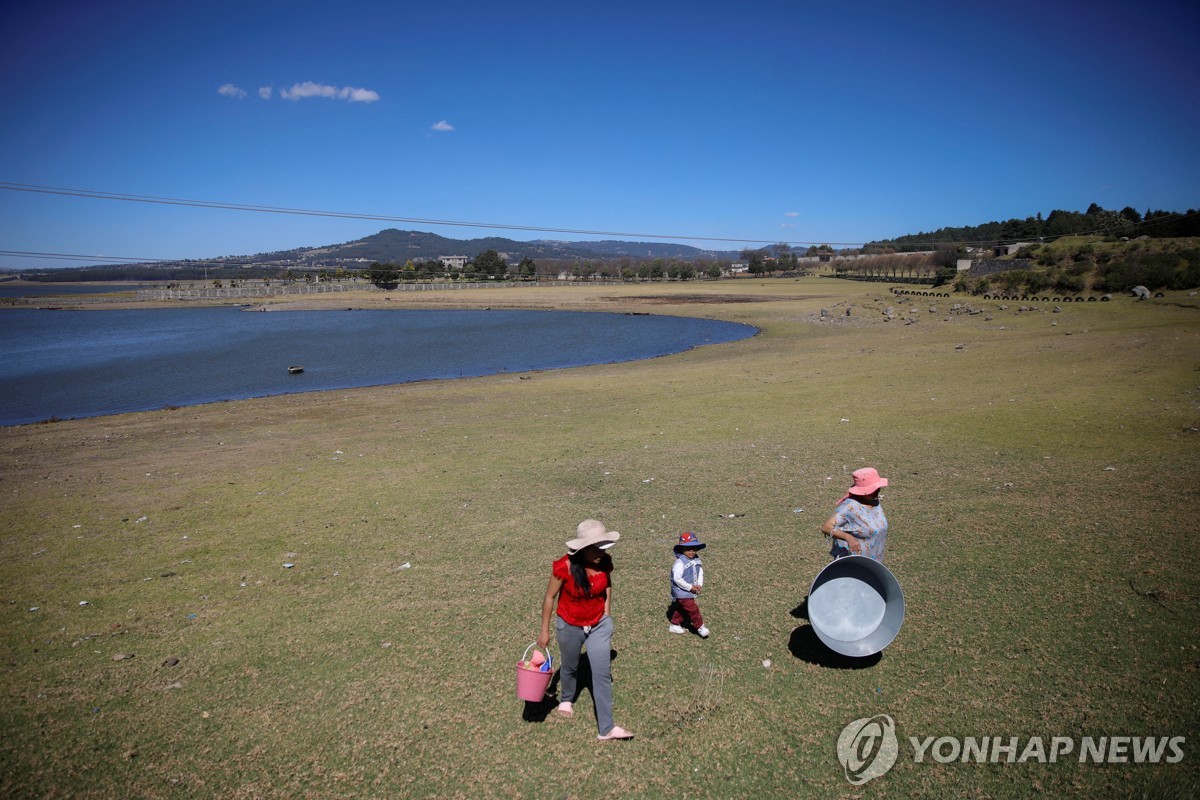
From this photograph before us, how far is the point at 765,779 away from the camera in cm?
516

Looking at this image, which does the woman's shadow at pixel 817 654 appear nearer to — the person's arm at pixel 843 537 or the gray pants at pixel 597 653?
the person's arm at pixel 843 537

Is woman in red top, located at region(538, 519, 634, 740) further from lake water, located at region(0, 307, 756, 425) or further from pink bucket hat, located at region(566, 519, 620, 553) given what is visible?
lake water, located at region(0, 307, 756, 425)

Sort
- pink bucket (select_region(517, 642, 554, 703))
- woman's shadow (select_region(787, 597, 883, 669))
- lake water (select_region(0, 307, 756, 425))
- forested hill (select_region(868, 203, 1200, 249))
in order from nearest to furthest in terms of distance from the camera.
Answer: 1. pink bucket (select_region(517, 642, 554, 703))
2. woman's shadow (select_region(787, 597, 883, 669))
3. lake water (select_region(0, 307, 756, 425))
4. forested hill (select_region(868, 203, 1200, 249))

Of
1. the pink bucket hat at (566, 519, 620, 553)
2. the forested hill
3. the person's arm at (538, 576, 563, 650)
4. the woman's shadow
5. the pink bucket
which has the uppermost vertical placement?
the forested hill

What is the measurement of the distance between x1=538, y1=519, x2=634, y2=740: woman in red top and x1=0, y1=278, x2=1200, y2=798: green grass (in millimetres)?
639

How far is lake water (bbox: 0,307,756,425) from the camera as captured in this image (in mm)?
33438

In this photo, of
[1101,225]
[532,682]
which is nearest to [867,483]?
[532,682]

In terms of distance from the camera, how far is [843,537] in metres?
6.66

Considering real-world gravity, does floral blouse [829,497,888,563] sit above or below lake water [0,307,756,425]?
above

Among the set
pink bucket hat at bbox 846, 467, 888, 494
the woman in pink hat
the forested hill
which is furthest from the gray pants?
the forested hill

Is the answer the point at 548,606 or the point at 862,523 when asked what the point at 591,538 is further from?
the point at 862,523

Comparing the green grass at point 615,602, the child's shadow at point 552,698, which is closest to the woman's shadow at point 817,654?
the green grass at point 615,602

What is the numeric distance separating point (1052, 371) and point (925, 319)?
26.2m

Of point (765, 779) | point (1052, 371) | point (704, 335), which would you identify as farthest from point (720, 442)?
point (704, 335)
